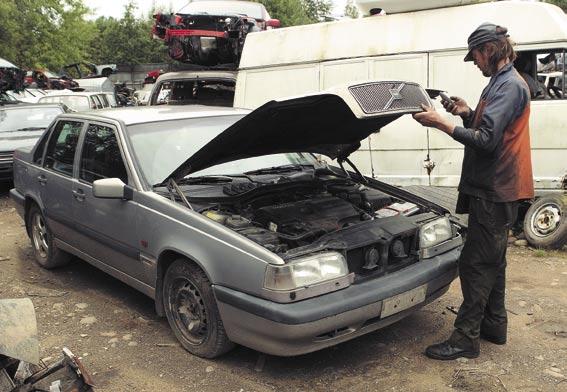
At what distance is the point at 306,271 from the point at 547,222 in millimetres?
3822

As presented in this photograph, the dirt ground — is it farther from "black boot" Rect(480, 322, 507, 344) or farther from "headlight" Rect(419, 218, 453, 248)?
"headlight" Rect(419, 218, 453, 248)

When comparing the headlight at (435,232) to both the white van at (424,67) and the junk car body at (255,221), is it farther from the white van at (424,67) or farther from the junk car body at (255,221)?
the white van at (424,67)

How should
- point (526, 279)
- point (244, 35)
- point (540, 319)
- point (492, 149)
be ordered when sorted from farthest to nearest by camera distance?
point (244, 35), point (526, 279), point (540, 319), point (492, 149)

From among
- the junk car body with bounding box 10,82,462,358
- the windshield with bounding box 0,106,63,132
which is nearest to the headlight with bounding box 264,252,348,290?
the junk car body with bounding box 10,82,462,358

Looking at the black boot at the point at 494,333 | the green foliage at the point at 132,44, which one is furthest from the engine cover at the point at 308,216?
the green foliage at the point at 132,44

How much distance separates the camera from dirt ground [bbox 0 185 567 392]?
3256mm

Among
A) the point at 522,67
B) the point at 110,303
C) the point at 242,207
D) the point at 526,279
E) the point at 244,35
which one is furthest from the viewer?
the point at 244,35

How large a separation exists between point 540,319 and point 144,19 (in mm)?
42829

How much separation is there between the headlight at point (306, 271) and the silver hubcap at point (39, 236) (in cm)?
319

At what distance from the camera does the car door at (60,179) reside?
469 cm

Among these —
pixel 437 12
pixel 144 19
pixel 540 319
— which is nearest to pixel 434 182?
pixel 437 12

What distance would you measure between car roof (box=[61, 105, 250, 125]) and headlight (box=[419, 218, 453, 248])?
1.97 meters

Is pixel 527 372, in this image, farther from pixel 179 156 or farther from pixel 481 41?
pixel 179 156

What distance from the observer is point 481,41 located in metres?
3.24
